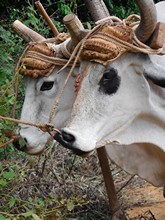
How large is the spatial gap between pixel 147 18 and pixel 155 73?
247mm

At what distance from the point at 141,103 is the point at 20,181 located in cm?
90

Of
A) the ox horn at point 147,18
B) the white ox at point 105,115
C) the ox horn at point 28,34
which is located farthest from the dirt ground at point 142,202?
the ox horn at point 147,18

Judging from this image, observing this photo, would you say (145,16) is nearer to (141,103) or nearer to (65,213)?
(141,103)

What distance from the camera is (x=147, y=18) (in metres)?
2.67

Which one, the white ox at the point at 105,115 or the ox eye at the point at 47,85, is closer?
the white ox at the point at 105,115

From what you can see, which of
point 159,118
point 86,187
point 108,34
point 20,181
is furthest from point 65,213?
point 108,34

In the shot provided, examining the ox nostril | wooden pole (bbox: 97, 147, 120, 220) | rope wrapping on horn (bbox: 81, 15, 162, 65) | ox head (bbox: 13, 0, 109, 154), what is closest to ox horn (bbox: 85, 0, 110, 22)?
ox head (bbox: 13, 0, 109, 154)

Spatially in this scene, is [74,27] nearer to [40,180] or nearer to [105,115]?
[105,115]

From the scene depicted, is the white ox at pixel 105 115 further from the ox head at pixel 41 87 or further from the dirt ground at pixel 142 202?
the dirt ground at pixel 142 202

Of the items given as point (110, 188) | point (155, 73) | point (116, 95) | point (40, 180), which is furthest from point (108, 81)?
point (40, 180)

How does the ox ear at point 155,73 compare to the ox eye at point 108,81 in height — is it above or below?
below

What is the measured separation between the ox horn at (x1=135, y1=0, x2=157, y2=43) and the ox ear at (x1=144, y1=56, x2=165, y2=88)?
0.14 meters

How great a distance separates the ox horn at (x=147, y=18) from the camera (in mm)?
2650

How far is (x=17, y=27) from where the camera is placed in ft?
10.9
